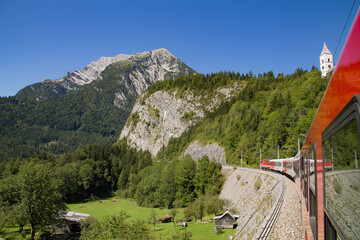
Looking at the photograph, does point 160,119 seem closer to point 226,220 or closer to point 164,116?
point 164,116

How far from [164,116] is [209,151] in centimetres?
6774

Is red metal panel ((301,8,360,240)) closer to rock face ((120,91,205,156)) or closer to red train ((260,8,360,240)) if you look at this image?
red train ((260,8,360,240))

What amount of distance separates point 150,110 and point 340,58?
15965 centimetres

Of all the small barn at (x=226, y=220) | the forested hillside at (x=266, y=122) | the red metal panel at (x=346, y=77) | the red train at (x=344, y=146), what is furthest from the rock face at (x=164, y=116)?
the red metal panel at (x=346, y=77)

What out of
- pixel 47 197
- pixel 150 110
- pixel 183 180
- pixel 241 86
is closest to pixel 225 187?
pixel 183 180

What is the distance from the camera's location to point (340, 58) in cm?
383

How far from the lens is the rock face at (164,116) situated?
14588cm

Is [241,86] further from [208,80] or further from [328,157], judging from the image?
[328,157]

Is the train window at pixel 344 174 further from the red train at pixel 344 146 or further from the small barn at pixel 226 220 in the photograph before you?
the small barn at pixel 226 220

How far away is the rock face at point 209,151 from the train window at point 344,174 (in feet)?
247

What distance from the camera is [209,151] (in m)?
93.4

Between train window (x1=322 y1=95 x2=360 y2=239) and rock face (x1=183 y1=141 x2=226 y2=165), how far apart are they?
75377 millimetres

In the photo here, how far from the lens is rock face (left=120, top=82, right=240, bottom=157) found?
5743 inches

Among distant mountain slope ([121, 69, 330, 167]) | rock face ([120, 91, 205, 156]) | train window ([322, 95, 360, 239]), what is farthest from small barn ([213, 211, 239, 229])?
rock face ([120, 91, 205, 156])
